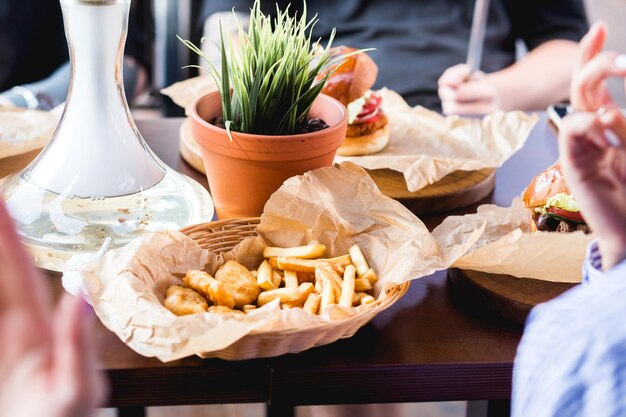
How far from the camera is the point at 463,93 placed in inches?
71.7

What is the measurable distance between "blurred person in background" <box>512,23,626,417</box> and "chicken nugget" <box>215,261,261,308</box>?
11.7 inches

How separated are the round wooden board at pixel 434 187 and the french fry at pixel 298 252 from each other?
28cm

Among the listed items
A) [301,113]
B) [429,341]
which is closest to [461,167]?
[301,113]

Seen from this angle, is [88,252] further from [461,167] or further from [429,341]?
[461,167]

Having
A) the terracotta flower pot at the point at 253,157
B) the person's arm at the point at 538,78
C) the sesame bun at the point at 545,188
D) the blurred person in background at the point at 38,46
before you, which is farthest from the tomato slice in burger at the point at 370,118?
the blurred person in background at the point at 38,46

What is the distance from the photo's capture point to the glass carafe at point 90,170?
0.92m

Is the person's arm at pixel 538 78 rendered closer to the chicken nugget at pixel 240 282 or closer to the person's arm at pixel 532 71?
the person's arm at pixel 532 71

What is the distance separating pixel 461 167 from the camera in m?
1.21

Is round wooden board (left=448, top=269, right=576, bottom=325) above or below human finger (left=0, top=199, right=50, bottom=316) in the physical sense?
below

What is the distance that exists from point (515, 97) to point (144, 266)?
1.40m

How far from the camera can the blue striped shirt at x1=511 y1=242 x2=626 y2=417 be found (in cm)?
53

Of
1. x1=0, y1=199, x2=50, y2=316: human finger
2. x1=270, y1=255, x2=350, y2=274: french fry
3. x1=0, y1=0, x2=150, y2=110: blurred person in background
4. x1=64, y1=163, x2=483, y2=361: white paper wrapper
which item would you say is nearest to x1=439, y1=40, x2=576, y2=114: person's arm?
x1=0, y1=0, x2=150, y2=110: blurred person in background

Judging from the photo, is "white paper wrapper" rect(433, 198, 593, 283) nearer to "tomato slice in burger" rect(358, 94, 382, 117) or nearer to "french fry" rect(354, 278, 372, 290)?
"french fry" rect(354, 278, 372, 290)

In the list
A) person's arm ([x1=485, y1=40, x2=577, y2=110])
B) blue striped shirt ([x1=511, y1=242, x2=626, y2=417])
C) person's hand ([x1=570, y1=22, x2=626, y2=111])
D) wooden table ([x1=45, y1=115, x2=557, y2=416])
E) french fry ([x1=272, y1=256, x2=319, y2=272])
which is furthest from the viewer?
person's arm ([x1=485, y1=40, x2=577, y2=110])
